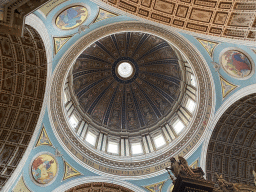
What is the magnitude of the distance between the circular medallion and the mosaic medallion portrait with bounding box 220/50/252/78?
12.3 metres

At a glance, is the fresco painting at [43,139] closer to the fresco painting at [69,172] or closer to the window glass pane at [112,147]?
the fresco painting at [69,172]

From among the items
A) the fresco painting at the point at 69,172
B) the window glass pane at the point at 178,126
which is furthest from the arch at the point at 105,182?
the window glass pane at the point at 178,126

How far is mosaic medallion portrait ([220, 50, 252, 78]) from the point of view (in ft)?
44.7

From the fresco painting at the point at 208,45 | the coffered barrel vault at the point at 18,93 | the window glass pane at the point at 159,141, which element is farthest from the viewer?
the window glass pane at the point at 159,141

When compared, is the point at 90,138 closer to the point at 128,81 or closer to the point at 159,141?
the point at 159,141

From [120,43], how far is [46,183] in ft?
51.2

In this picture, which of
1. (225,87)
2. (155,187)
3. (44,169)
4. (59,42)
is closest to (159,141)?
(155,187)

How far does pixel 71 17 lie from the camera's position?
12555 mm

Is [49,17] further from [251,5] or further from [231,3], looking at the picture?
[251,5]

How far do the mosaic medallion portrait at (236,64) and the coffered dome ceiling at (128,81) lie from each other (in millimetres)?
8236

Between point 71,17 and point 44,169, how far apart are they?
938cm

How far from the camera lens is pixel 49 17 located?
11.8 metres

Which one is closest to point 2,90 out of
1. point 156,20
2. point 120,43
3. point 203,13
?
point 156,20

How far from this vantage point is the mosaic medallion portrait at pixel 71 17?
12180 millimetres
